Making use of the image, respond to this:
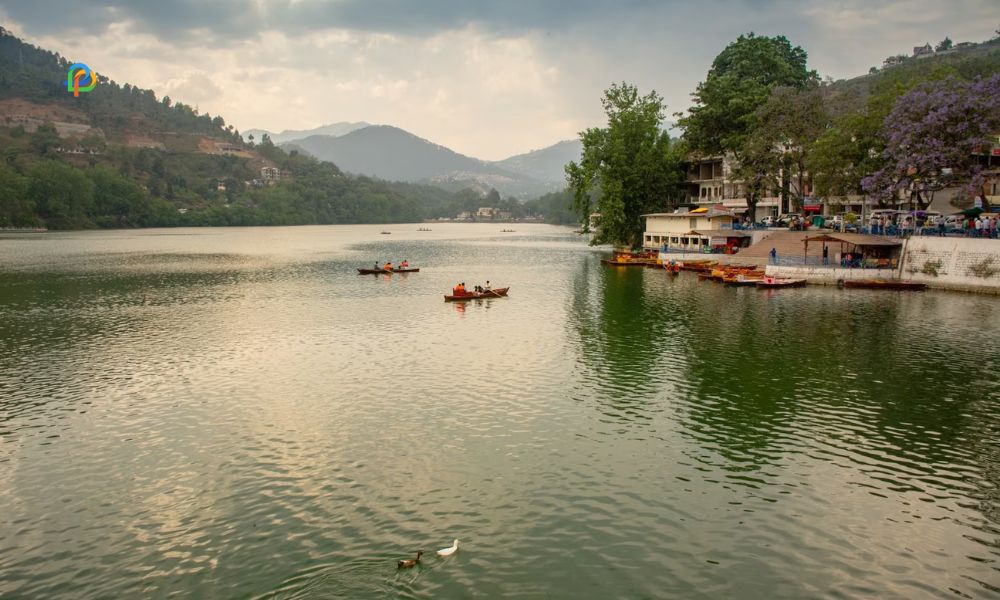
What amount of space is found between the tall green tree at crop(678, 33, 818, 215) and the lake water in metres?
38.2

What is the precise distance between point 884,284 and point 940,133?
1380cm

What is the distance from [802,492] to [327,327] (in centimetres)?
3341

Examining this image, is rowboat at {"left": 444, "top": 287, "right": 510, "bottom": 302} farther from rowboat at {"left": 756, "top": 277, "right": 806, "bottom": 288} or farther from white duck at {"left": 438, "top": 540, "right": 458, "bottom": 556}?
white duck at {"left": 438, "top": 540, "right": 458, "bottom": 556}

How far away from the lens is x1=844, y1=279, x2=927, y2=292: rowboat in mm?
57406

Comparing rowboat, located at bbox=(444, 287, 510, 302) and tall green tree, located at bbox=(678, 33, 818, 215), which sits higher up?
tall green tree, located at bbox=(678, 33, 818, 215)

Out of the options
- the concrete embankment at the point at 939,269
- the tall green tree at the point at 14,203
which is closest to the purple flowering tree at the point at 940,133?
the concrete embankment at the point at 939,269

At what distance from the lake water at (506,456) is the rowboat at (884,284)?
10.8m

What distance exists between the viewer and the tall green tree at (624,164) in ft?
299

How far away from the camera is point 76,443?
2333 cm

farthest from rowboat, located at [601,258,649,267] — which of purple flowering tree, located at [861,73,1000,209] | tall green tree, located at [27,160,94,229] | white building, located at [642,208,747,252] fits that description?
tall green tree, located at [27,160,94,229]

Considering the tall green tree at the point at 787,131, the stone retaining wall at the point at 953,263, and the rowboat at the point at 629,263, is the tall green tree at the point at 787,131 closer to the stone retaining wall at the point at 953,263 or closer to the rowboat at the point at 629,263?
the rowboat at the point at 629,263

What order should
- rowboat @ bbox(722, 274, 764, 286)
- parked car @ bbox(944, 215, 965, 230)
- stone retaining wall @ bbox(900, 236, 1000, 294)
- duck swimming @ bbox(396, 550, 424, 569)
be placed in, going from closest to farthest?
duck swimming @ bbox(396, 550, 424, 569) → stone retaining wall @ bbox(900, 236, 1000, 294) → rowboat @ bbox(722, 274, 764, 286) → parked car @ bbox(944, 215, 965, 230)

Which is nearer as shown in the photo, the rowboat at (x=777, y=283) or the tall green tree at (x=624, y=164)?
the rowboat at (x=777, y=283)

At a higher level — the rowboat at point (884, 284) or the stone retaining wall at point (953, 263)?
the stone retaining wall at point (953, 263)
